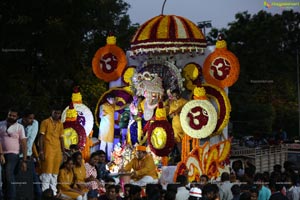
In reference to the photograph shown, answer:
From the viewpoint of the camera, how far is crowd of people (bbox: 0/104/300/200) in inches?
552

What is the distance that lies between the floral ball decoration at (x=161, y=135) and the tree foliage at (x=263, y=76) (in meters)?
21.7

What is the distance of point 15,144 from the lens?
46.5 feet

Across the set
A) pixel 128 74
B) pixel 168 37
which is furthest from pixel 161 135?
pixel 128 74

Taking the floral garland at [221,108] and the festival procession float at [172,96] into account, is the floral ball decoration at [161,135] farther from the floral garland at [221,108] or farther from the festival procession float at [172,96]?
the floral garland at [221,108]

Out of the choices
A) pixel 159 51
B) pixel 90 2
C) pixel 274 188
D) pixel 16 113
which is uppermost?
pixel 90 2

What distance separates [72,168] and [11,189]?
4.12 feet

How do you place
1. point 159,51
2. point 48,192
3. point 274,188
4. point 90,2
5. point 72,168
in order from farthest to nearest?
point 90,2 → point 159,51 → point 274,188 → point 72,168 → point 48,192

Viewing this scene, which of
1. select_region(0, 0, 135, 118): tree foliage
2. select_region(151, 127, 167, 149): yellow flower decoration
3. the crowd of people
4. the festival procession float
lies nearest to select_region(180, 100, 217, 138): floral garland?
the festival procession float

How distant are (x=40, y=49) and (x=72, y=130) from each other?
17.0 feet

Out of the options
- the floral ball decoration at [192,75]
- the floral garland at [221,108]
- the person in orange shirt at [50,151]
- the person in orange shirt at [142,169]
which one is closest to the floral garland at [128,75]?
the floral ball decoration at [192,75]

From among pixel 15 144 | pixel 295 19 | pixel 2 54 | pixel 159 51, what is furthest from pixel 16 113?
pixel 295 19

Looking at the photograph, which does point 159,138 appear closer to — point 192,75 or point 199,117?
point 199,117

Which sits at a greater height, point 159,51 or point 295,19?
point 295,19

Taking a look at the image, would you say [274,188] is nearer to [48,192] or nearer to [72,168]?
[72,168]
